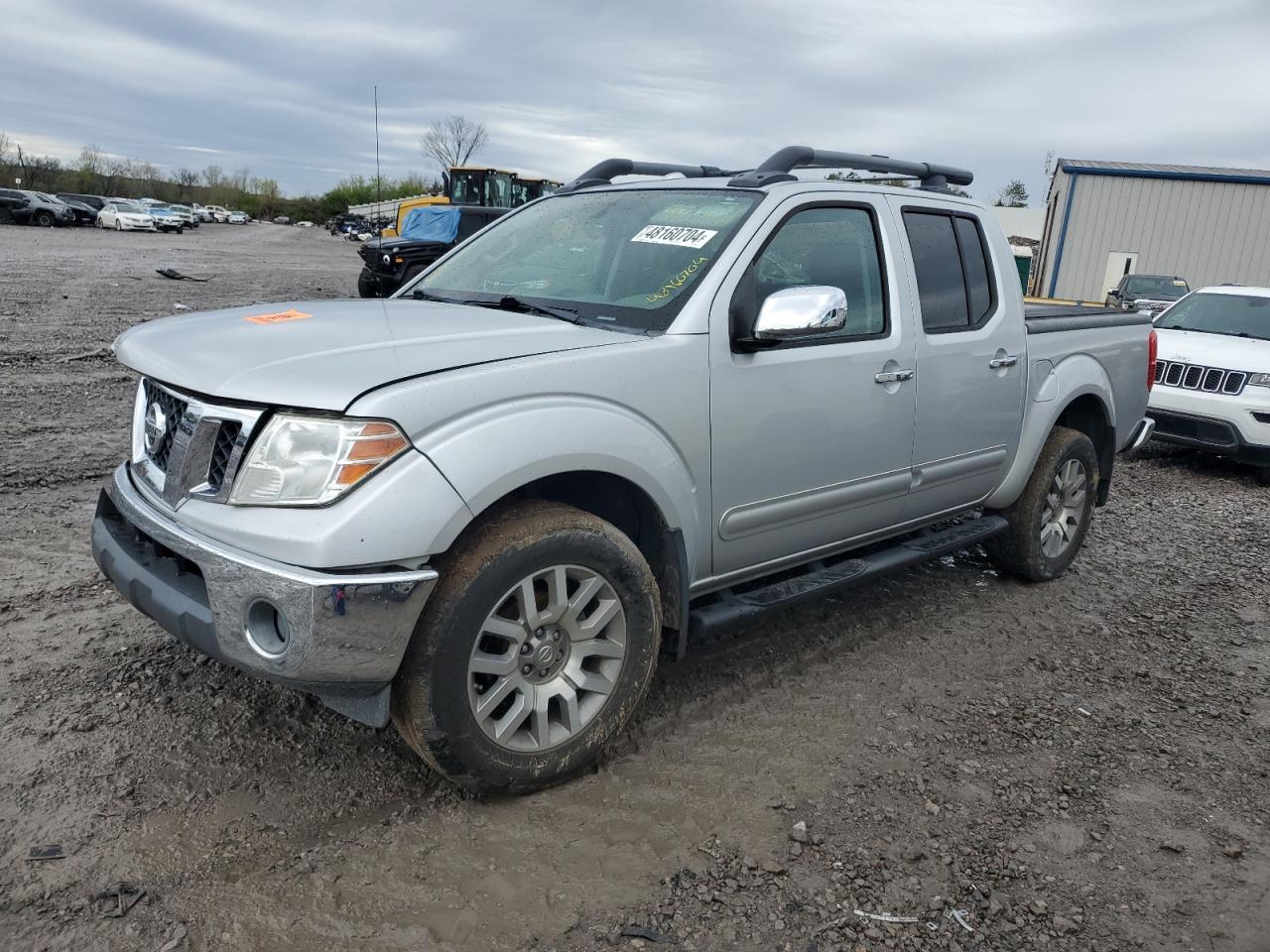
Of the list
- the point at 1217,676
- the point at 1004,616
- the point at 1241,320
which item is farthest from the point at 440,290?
the point at 1241,320

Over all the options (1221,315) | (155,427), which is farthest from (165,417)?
(1221,315)

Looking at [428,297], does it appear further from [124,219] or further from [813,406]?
[124,219]

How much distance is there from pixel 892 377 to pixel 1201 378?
5.92 meters

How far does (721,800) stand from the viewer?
291 centimetres

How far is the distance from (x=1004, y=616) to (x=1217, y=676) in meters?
0.90

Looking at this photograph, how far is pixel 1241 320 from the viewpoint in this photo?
895cm

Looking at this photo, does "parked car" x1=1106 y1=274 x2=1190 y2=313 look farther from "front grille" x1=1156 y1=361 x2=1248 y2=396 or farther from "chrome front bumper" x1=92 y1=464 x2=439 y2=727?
"chrome front bumper" x1=92 y1=464 x2=439 y2=727

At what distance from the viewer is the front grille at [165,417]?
109 inches

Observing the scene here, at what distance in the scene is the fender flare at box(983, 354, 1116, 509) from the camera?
4.60 metres

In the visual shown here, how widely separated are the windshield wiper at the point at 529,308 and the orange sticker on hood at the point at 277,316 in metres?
0.64

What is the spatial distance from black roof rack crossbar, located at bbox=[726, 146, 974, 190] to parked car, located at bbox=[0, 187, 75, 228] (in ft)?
149

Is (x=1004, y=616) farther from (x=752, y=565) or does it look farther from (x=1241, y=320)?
(x=1241, y=320)

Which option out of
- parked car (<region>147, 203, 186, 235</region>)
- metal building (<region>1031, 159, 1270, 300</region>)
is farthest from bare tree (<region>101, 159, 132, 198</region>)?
metal building (<region>1031, 159, 1270, 300</region>)

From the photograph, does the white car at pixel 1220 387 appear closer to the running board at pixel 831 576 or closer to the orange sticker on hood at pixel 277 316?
the running board at pixel 831 576
